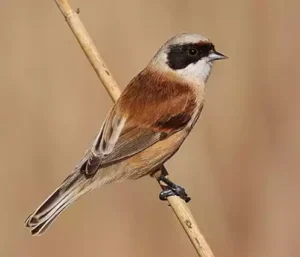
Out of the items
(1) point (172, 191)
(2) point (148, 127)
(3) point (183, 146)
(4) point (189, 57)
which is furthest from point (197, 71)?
(3) point (183, 146)

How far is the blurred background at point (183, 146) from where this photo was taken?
5172 mm

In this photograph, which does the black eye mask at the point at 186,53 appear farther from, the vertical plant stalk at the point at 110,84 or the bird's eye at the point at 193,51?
the vertical plant stalk at the point at 110,84

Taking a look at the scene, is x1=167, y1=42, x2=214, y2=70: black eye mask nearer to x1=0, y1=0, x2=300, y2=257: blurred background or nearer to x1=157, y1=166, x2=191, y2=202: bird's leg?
x1=157, y1=166, x2=191, y2=202: bird's leg

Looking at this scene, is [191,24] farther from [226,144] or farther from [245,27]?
[226,144]

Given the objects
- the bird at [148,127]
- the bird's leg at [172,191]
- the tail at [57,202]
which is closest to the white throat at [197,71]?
the bird at [148,127]

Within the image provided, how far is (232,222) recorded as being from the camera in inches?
Result: 202

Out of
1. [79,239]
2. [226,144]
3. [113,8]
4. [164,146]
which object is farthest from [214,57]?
[79,239]

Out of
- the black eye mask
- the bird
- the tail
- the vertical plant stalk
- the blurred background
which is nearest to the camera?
the vertical plant stalk

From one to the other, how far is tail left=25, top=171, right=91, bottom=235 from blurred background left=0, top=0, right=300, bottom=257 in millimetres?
1250

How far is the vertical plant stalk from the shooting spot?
3631 millimetres

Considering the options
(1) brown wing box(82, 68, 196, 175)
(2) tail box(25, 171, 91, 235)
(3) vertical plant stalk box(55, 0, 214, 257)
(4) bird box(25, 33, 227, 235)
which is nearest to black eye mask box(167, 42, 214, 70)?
(4) bird box(25, 33, 227, 235)

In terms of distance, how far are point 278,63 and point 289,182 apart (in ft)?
2.31

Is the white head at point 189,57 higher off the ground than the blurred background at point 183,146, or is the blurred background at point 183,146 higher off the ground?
the white head at point 189,57

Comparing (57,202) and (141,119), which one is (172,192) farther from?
(57,202)
